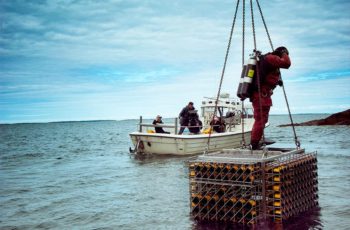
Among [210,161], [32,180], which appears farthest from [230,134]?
[210,161]

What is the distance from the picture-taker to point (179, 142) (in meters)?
19.6

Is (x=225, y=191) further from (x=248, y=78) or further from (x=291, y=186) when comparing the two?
(x=248, y=78)

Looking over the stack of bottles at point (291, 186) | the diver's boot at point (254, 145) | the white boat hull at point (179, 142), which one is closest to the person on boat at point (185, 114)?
the white boat hull at point (179, 142)

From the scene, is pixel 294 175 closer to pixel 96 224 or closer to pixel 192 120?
pixel 96 224

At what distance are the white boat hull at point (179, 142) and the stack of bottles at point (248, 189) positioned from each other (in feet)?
35.4

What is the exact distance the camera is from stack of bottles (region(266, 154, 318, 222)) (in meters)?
7.82

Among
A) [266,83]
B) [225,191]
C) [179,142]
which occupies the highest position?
[266,83]

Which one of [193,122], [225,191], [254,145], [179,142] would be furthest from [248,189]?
[193,122]

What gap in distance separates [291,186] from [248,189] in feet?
3.54

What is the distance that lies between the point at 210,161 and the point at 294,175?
1.77 meters

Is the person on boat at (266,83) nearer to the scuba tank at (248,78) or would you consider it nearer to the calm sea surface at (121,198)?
the scuba tank at (248,78)

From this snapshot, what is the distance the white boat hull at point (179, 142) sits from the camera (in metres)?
19.6

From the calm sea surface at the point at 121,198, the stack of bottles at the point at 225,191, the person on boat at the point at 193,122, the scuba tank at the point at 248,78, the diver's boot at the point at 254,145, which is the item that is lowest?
the calm sea surface at the point at 121,198

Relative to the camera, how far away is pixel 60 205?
11578 millimetres
